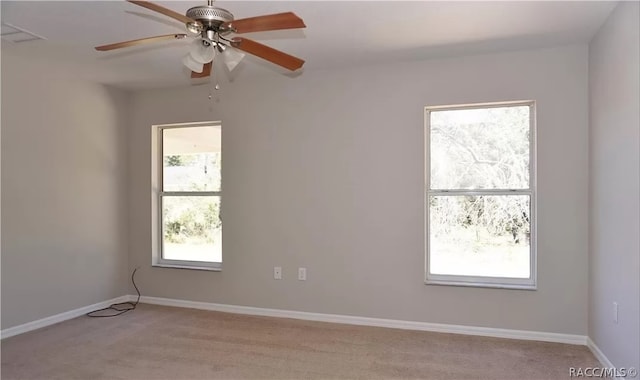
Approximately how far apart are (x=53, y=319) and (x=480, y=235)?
4.06 metres

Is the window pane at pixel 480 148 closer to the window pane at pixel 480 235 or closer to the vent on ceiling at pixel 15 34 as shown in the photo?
the window pane at pixel 480 235

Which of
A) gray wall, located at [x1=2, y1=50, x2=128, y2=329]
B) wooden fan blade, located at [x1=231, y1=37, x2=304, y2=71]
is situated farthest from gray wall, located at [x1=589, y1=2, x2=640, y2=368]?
gray wall, located at [x1=2, y1=50, x2=128, y2=329]

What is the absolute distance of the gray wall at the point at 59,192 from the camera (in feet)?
11.9

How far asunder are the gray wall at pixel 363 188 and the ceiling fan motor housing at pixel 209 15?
7.09 feet

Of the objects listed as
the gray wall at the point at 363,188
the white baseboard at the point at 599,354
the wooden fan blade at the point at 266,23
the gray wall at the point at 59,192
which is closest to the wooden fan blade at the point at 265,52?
the wooden fan blade at the point at 266,23

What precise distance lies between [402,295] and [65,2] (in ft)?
11.1

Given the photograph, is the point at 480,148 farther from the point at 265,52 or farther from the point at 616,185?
the point at 265,52

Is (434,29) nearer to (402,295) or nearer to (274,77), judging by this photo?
(274,77)

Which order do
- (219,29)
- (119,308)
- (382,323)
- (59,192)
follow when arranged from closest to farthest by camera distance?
(219,29)
(382,323)
(59,192)
(119,308)

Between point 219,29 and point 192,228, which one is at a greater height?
point 219,29

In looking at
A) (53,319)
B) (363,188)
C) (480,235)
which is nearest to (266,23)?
(363,188)

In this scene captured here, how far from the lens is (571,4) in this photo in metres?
2.59

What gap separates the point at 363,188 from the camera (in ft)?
12.7

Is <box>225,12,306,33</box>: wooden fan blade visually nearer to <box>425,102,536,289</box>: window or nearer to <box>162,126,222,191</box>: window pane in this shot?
<box>425,102,536,289</box>: window
